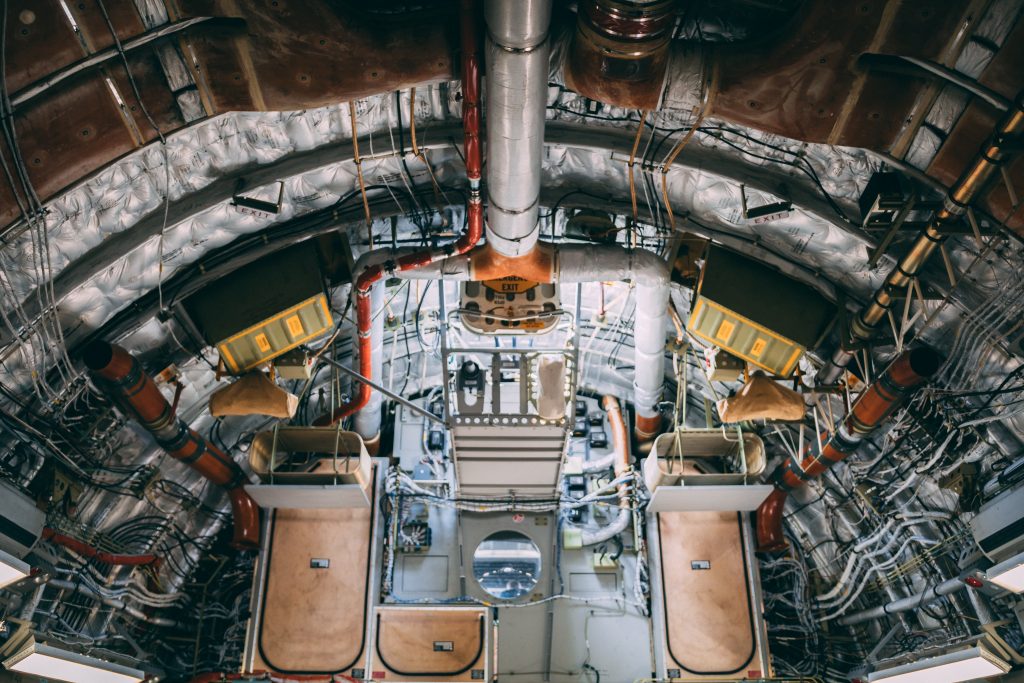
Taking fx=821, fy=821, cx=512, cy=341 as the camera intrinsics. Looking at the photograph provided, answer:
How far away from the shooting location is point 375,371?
8.67 meters

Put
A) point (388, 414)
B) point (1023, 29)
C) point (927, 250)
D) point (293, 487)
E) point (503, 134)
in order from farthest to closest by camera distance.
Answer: point (388, 414)
point (293, 487)
point (927, 250)
point (503, 134)
point (1023, 29)

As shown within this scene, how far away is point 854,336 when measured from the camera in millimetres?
7387

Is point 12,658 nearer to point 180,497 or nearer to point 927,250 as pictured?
point 180,497

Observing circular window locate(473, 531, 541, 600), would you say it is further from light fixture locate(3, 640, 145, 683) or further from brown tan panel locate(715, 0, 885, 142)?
brown tan panel locate(715, 0, 885, 142)

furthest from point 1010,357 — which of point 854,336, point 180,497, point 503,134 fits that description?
point 180,497

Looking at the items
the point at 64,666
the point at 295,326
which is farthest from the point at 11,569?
the point at 295,326

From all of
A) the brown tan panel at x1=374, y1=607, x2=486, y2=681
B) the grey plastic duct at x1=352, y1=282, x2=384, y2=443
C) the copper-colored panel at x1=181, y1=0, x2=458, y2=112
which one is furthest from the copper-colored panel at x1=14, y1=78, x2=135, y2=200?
the brown tan panel at x1=374, y1=607, x2=486, y2=681

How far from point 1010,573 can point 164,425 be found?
7070 mm

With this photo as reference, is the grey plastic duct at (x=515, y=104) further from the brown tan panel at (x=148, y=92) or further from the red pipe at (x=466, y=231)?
the brown tan panel at (x=148, y=92)

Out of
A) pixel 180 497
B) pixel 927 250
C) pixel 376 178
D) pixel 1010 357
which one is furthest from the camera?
pixel 180 497

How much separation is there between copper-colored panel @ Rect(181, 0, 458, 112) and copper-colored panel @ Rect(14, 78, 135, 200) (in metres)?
0.68

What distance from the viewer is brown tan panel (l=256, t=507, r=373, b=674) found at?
8.84 meters

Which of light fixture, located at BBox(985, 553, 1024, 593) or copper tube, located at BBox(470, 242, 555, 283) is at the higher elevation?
copper tube, located at BBox(470, 242, 555, 283)

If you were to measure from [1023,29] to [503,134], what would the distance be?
3080mm
